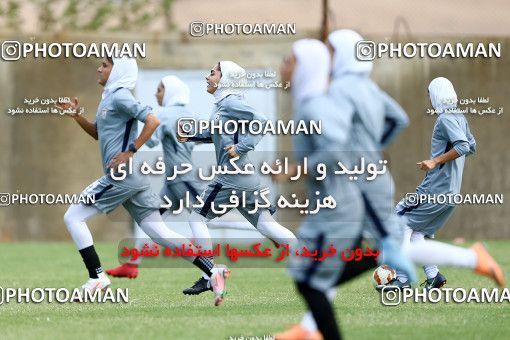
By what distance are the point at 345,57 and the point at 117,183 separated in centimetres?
402

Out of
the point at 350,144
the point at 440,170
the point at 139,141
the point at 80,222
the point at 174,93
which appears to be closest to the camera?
the point at 350,144

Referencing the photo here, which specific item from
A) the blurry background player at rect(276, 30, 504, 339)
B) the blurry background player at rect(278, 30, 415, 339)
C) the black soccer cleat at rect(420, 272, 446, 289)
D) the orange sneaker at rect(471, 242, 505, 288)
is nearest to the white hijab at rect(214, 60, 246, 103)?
the black soccer cleat at rect(420, 272, 446, 289)

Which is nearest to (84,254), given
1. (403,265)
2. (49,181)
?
(403,265)

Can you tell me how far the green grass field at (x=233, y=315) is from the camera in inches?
338

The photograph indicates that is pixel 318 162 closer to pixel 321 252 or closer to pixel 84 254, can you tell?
pixel 321 252

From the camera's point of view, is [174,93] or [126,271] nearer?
[126,271]

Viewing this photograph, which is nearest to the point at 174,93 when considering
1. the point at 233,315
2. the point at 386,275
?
the point at 386,275

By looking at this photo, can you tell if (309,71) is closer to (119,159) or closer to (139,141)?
(139,141)

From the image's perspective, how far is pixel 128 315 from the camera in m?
9.80

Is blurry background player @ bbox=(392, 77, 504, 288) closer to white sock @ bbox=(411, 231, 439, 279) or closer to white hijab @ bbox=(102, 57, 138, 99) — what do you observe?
white sock @ bbox=(411, 231, 439, 279)

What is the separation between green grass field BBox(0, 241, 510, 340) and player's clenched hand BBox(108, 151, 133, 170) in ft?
3.85

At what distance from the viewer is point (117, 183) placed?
1097cm

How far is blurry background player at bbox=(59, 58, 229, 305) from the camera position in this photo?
10891mm

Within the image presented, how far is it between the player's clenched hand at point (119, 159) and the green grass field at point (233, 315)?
117cm
